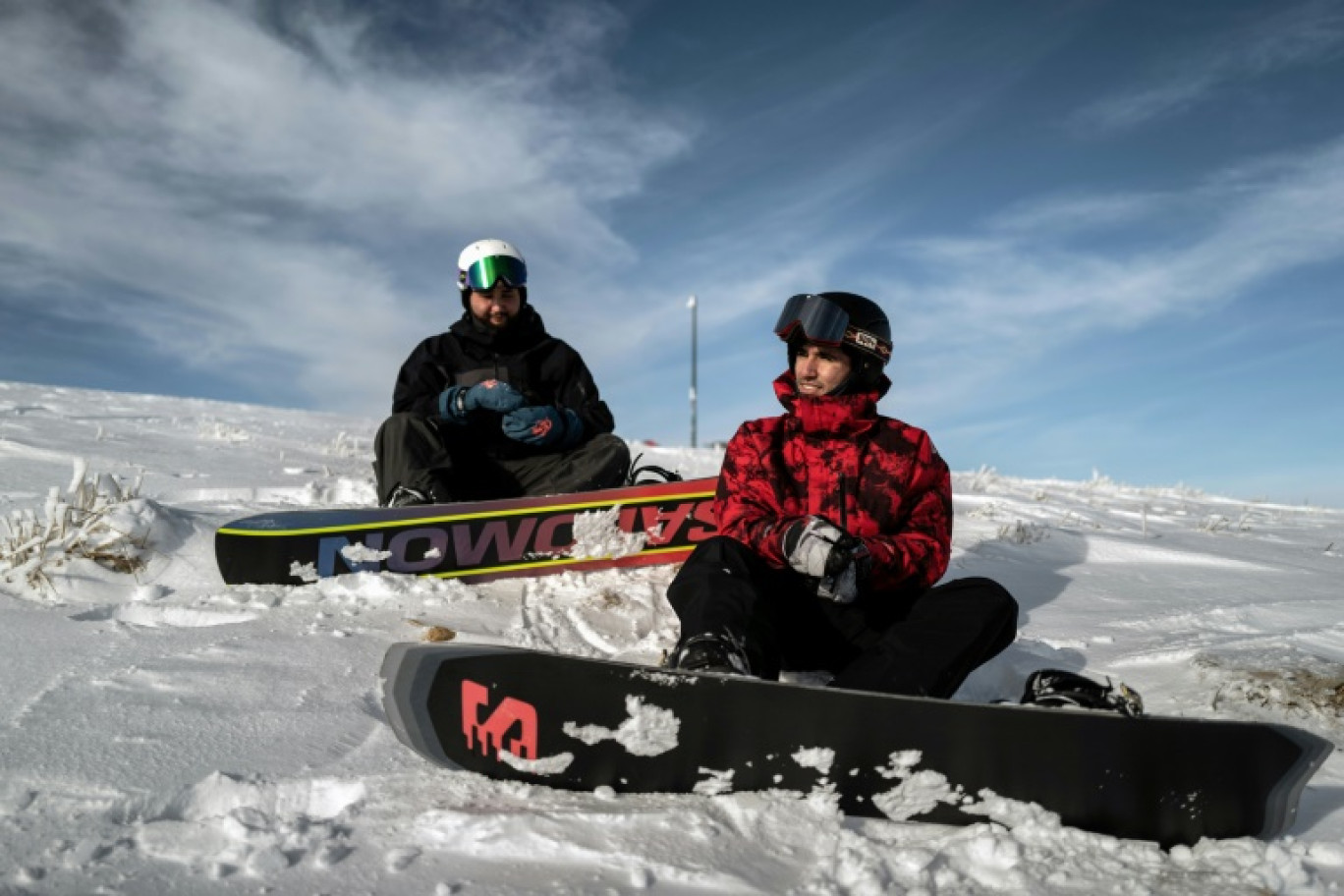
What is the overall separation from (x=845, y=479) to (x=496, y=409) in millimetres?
2442

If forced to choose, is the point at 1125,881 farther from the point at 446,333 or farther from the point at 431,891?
the point at 446,333

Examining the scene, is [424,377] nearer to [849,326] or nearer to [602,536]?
[602,536]

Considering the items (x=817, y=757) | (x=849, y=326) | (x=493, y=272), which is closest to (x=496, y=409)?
(x=493, y=272)

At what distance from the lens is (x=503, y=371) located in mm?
5137

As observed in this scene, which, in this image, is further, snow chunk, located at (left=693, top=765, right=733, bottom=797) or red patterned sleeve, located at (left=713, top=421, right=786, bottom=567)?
red patterned sleeve, located at (left=713, top=421, right=786, bottom=567)

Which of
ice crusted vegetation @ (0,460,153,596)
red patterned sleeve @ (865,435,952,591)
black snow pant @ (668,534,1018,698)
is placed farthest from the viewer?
ice crusted vegetation @ (0,460,153,596)

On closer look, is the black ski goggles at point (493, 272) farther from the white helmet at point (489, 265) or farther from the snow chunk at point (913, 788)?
the snow chunk at point (913, 788)

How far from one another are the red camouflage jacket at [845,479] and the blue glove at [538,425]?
6.39 ft

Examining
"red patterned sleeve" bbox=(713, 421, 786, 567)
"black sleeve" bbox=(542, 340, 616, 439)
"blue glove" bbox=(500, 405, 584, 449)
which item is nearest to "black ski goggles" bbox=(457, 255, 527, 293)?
"black sleeve" bbox=(542, 340, 616, 439)

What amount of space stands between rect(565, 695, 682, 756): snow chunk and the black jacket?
3405 millimetres

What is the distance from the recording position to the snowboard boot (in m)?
2.03

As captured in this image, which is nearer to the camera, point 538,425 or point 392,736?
point 392,736

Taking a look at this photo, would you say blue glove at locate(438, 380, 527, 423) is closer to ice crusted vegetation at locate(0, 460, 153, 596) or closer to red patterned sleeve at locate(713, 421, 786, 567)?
ice crusted vegetation at locate(0, 460, 153, 596)

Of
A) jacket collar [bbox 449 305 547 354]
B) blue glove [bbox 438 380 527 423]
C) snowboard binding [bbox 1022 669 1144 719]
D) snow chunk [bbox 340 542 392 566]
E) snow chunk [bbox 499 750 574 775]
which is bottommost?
snow chunk [bbox 499 750 574 775]
